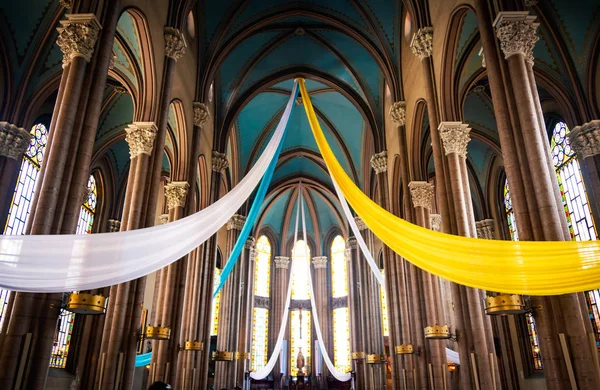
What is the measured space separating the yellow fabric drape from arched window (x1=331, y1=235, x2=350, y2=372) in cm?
2244

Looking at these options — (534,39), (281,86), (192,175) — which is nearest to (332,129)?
(281,86)

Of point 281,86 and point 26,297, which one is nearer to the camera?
point 26,297

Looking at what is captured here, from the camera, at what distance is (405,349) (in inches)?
551

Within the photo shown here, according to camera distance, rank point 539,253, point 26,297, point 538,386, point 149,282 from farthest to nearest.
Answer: point 149,282 < point 538,386 < point 26,297 < point 539,253

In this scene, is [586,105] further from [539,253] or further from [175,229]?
[175,229]

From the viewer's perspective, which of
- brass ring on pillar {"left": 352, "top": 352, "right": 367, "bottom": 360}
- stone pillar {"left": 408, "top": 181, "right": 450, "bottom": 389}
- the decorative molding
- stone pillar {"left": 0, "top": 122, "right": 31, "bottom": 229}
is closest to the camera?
stone pillar {"left": 408, "top": 181, "right": 450, "bottom": 389}

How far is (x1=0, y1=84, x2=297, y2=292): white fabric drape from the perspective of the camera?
5.46 meters

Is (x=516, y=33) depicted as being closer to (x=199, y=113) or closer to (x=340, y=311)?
(x=199, y=113)

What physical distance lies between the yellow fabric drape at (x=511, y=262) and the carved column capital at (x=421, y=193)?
7.67 m

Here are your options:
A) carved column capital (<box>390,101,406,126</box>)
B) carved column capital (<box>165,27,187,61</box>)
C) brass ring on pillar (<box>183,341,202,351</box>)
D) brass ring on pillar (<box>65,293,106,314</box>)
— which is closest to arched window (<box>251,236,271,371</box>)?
brass ring on pillar (<box>183,341,202,351</box>)

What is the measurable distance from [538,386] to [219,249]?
16393 mm

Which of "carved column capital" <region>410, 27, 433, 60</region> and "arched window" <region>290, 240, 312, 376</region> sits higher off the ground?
"carved column capital" <region>410, 27, 433, 60</region>

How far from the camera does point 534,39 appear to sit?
26.8ft

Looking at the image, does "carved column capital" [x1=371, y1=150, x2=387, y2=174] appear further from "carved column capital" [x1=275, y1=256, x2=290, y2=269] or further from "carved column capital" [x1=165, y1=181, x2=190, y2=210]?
"carved column capital" [x1=275, y1=256, x2=290, y2=269]
